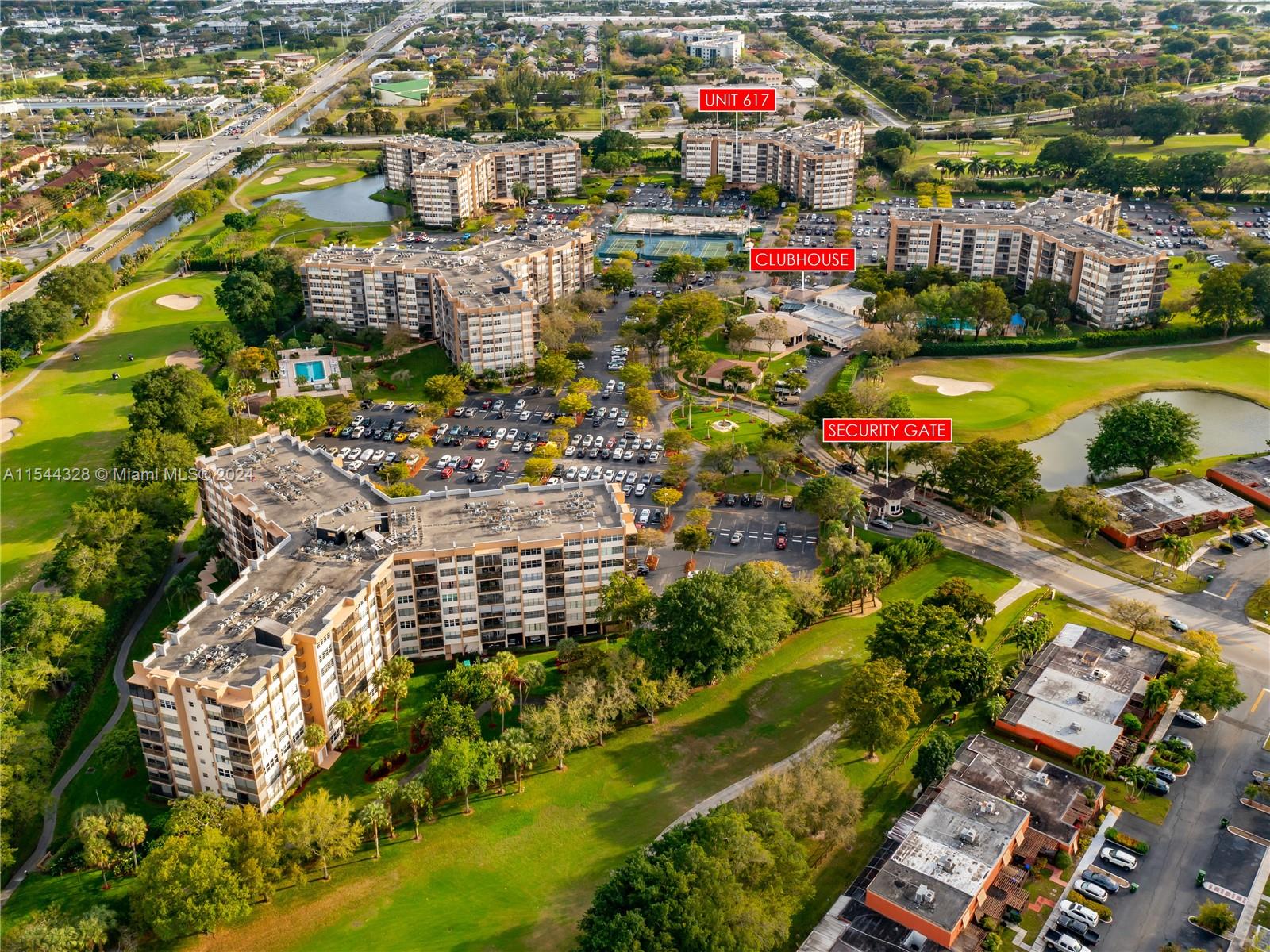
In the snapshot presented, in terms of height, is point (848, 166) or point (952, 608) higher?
point (848, 166)

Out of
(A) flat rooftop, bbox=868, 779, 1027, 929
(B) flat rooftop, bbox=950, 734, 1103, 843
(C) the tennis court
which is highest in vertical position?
(C) the tennis court

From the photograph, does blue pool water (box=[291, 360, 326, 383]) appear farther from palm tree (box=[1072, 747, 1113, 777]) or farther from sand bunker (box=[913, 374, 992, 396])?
palm tree (box=[1072, 747, 1113, 777])

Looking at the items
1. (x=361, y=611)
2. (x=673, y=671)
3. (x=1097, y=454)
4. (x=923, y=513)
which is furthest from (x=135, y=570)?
(x=1097, y=454)

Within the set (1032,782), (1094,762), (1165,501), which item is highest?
(1165,501)

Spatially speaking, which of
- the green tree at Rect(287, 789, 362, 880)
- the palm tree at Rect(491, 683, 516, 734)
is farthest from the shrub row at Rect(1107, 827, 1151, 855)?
the green tree at Rect(287, 789, 362, 880)

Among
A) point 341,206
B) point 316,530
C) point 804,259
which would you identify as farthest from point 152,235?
point 316,530

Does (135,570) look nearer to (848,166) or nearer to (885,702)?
(885,702)

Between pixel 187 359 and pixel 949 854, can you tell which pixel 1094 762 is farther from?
pixel 187 359
